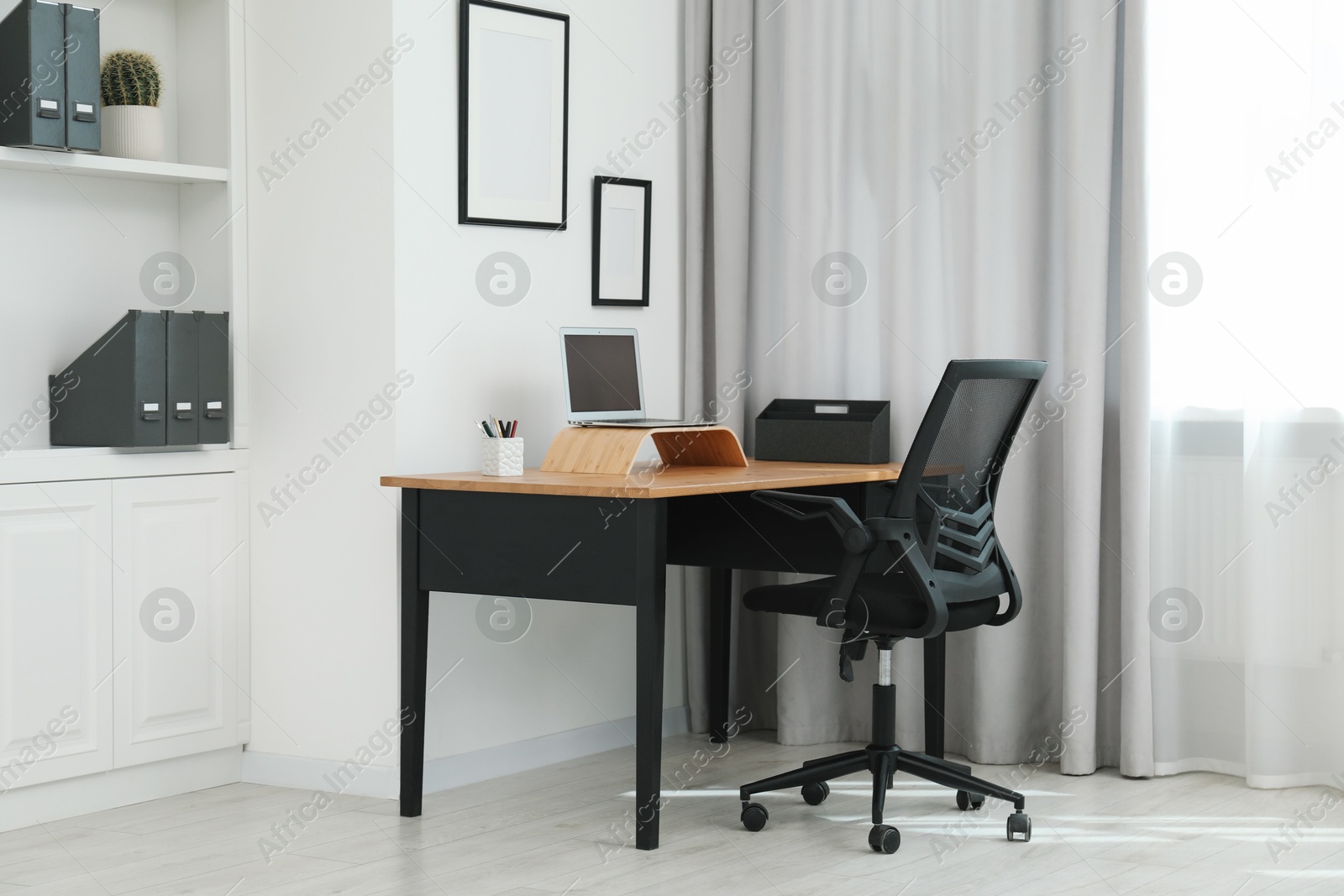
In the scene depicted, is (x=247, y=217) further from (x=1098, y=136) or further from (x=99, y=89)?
(x=1098, y=136)

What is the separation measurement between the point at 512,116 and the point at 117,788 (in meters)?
1.89

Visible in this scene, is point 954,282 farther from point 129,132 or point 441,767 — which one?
point 129,132

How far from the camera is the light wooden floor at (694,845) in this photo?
2721 mm

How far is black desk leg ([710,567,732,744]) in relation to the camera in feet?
13.4

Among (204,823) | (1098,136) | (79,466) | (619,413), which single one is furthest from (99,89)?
(1098,136)

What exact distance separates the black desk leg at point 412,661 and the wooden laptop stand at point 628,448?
36 cm

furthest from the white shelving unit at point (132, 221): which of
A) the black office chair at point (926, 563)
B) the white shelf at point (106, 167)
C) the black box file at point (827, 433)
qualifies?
the black office chair at point (926, 563)

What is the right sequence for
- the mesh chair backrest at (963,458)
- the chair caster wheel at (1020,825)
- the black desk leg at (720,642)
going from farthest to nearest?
the black desk leg at (720,642) < the chair caster wheel at (1020,825) < the mesh chair backrest at (963,458)

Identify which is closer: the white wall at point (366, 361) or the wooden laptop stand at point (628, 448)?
the wooden laptop stand at point (628, 448)

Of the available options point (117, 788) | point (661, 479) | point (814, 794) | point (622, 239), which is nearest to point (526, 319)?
point (622, 239)

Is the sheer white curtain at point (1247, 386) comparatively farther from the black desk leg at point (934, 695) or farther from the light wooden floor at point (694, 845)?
the black desk leg at point (934, 695)

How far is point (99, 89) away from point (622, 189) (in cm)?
136

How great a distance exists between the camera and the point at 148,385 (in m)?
3.28

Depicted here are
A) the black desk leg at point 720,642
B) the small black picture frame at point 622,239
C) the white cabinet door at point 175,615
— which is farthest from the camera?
the black desk leg at point 720,642
